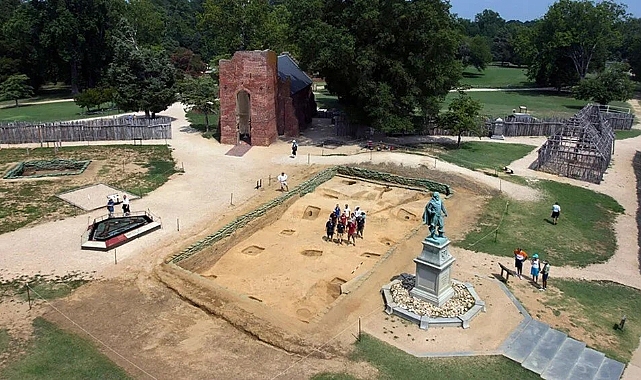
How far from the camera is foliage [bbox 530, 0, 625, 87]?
73.0 metres

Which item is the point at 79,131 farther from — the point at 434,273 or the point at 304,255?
the point at 434,273

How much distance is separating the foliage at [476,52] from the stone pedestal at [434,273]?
9364 cm

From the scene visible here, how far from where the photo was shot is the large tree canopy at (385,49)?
39.8 metres

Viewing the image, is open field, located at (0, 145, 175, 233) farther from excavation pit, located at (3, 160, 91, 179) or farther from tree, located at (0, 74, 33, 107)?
tree, located at (0, 74, 33, 107)

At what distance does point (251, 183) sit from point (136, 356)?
59.8 ft

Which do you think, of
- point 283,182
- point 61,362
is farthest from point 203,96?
point 61,362

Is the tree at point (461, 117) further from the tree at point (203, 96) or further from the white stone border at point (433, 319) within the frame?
the white stone border at point (433, 319)

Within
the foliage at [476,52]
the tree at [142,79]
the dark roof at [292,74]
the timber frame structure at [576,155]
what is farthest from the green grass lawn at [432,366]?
the foliage at [476,52]

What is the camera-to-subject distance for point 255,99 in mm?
41594

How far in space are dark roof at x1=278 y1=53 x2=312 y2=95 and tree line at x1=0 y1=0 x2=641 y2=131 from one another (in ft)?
8.18

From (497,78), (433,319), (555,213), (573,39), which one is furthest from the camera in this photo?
(497,78)

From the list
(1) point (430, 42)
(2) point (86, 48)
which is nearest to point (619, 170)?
(1) point (430, 42)

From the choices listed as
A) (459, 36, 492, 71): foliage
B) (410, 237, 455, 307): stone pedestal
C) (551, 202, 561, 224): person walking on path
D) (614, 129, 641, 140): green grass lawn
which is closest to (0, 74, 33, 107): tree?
(410, 237, 455, 307): stone pedestal

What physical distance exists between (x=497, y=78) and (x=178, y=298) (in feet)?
317
